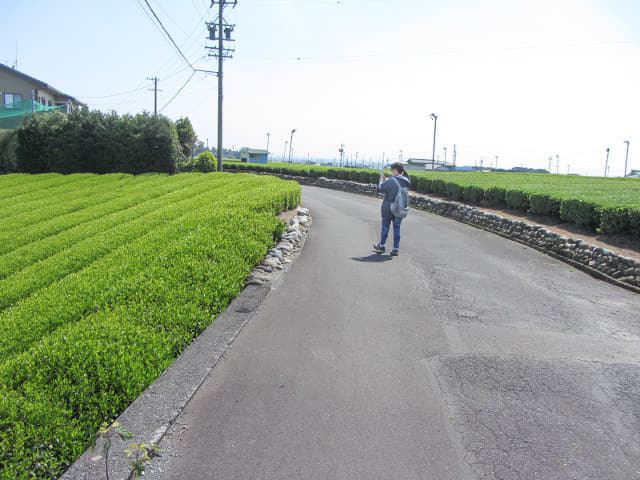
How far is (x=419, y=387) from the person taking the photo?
418 cm

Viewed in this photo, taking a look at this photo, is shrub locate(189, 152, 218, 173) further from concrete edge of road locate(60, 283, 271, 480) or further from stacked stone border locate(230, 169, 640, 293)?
concrete edge of road locate(60, 283, 271, 480)

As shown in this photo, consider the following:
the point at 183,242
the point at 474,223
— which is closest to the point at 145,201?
the point at 183,242

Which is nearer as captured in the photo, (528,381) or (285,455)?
(285,455)

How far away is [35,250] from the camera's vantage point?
9344 millimetres

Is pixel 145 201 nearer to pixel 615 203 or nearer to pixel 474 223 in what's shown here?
pixel 474 223

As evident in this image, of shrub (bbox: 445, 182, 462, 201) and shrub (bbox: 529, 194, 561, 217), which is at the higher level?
shrub (bbox: 445, 182, 462, 201)

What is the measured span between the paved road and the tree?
1464 inches

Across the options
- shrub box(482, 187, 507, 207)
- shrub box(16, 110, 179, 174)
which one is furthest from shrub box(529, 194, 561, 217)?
shrub box(16, 110, 179, 174)

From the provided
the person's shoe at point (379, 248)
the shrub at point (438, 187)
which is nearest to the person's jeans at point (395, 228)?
the person's shoe at point (379, 248)

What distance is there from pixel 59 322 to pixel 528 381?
206 inches

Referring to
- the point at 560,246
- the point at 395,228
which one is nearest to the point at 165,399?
the point at 395,228

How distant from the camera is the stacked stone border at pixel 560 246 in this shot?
8.33 metres

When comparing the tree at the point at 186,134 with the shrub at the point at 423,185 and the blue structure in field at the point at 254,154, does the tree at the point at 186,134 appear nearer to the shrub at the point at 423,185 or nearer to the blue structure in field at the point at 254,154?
the shrub at the point at 423,185

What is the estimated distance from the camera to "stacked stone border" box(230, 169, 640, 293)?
833 cm
